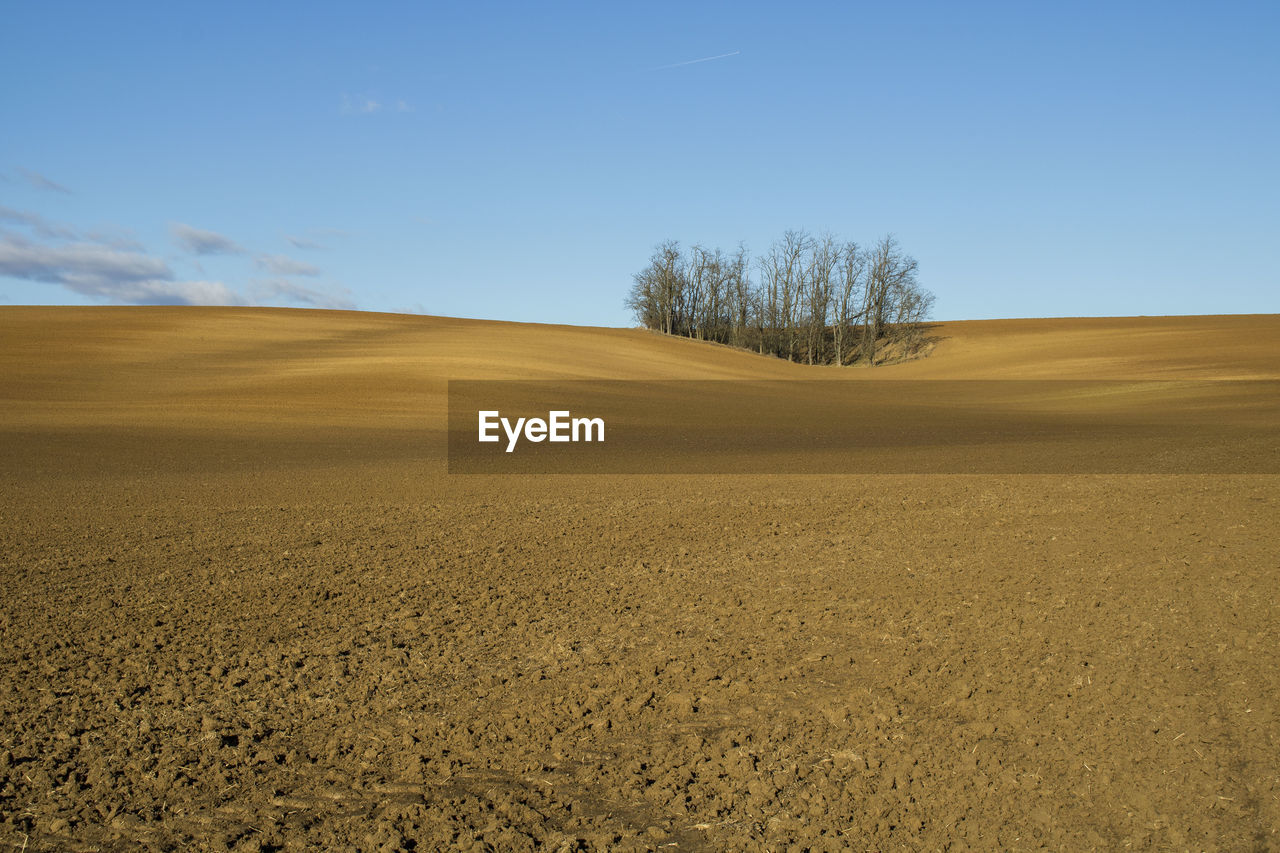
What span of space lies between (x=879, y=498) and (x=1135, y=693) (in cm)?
722

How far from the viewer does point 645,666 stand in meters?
5.81

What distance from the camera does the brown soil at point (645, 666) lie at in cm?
402

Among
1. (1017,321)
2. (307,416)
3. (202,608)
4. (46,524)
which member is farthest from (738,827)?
(1017,321)

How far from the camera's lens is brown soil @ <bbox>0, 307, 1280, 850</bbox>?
4023mm

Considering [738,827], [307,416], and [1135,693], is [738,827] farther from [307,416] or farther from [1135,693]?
[307,416]

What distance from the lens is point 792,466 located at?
1656 cm
